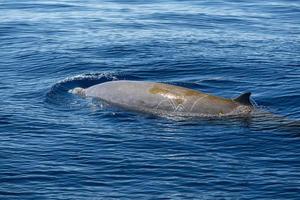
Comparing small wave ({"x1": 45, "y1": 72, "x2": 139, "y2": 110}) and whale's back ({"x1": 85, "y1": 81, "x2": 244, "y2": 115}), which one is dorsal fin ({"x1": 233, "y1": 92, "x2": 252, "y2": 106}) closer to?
whale's back ({"x1": 85, "y1": 81, "x2": 244, "y2": 115})

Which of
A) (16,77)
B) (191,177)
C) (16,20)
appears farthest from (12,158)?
(16,20)

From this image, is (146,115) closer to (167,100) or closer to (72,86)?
(167,100)

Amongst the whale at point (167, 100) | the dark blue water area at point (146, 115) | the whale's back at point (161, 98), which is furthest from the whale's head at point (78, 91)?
the whale's back at point (161, 98)

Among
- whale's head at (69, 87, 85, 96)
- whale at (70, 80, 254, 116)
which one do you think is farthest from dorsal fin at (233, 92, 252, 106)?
whale's head at (69, 87, 85, 96)

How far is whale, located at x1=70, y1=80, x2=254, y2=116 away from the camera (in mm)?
21000

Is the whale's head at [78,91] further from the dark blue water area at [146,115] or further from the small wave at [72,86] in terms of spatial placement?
the dark blue water area at [146,115]

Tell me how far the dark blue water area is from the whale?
18.4 inches

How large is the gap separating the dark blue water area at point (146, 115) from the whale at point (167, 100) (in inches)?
18.4

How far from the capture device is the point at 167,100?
71.9 ft

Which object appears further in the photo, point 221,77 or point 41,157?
point 221,77

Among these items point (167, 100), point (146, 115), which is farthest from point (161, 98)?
point (146, 115)

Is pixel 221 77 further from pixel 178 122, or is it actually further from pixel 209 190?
pixel 209 190

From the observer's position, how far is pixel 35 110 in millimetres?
22281

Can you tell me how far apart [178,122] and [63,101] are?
487 centimetres
